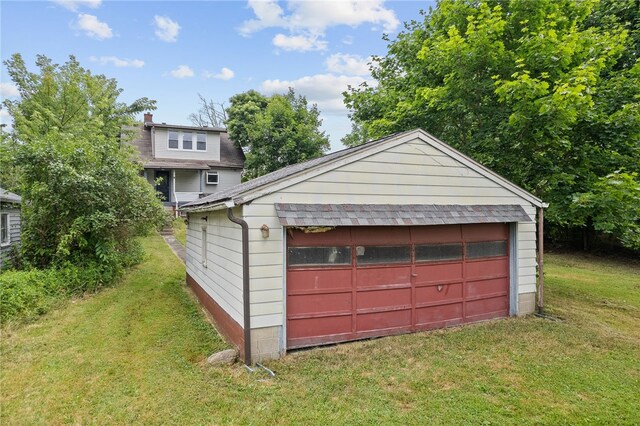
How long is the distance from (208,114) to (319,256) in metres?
39.2

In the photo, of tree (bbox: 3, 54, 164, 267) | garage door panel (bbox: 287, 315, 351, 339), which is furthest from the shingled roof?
tree (bbox: 3, 54, 164, 267)

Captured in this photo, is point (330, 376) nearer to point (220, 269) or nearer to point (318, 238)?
point (318, 238)

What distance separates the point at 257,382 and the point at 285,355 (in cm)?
86

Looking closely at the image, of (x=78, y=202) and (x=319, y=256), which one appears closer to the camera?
(x=319, y=256)

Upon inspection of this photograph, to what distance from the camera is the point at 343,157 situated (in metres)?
6.00

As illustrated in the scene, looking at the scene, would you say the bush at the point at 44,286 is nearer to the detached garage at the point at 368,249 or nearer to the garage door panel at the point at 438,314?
the detached garage at the point at 368,249

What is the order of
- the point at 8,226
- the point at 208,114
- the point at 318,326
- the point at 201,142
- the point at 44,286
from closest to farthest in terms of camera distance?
the point at 318,326
the point at 44,286
the point at 8,226
the point at 201,142
the point at 208,114

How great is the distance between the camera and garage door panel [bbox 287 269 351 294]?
573cm

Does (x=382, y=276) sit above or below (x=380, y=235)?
below

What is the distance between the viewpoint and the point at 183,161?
74.4ft

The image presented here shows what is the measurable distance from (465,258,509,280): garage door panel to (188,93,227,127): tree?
123 ft

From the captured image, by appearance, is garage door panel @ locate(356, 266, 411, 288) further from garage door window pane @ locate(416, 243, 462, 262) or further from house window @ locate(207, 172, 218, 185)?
house window @ locate(207, 172, 218, 185)

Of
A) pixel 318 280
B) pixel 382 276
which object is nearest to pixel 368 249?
pixel 382 276

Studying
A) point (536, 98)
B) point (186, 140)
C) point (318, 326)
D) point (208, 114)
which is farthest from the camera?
point (208, 114)
